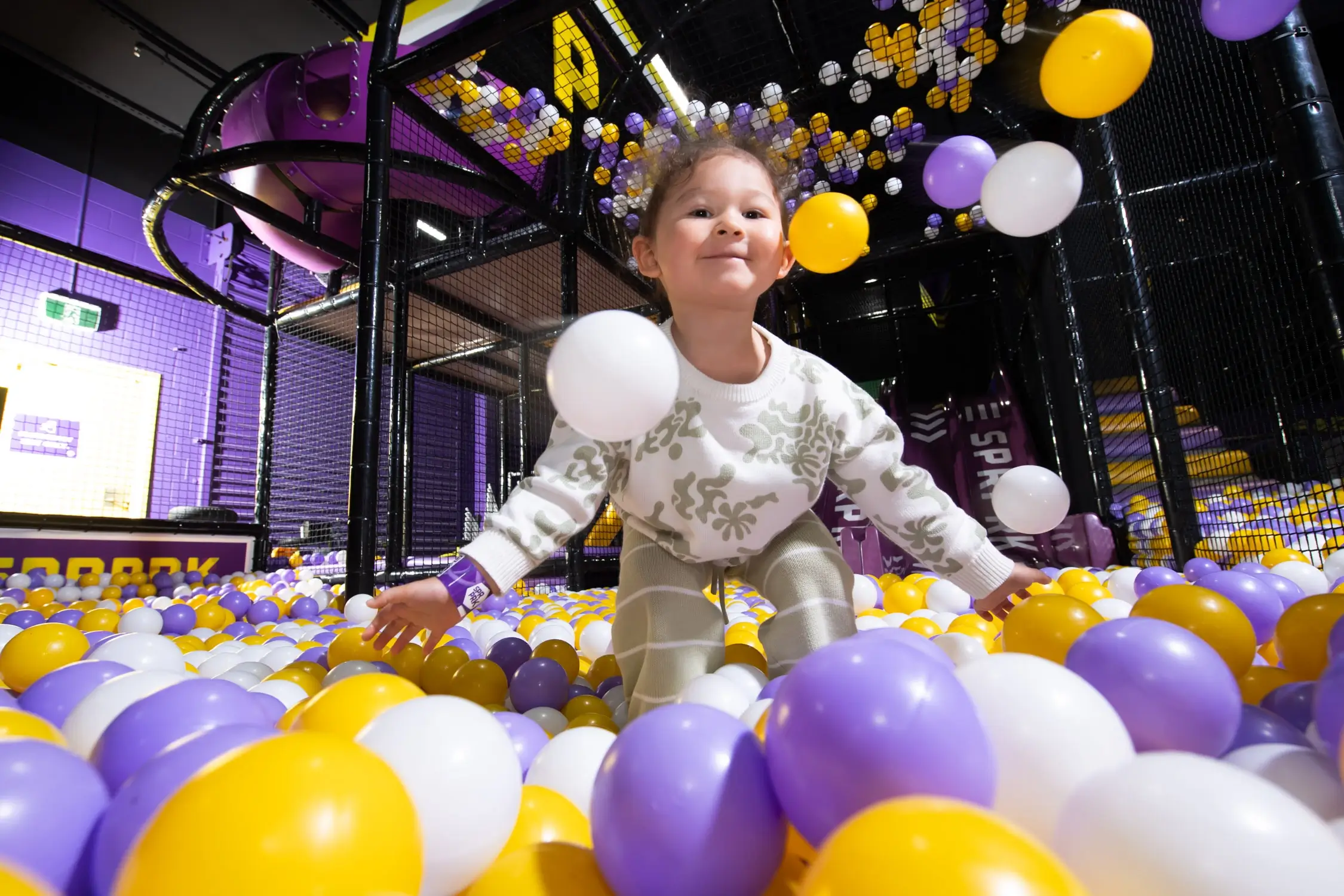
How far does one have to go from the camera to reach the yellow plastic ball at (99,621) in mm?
1983

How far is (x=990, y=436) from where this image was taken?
150 inches

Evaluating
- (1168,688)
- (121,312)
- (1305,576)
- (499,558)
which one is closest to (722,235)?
(499,558)

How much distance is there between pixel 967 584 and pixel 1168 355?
257 cm

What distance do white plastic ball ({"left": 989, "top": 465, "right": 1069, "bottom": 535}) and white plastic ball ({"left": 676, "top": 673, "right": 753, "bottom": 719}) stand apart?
0.95m

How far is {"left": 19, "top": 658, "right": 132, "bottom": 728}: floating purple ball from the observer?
0.94 m

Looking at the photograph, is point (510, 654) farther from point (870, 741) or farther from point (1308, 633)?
point (1308, 633)

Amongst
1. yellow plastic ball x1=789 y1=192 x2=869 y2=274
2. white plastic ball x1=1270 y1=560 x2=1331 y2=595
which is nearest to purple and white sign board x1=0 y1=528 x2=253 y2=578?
yellow plastic ball x1=789 y1=192 x2=869 y2=274

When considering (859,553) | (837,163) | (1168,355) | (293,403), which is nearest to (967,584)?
(859,553)

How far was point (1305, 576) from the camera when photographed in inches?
62.6

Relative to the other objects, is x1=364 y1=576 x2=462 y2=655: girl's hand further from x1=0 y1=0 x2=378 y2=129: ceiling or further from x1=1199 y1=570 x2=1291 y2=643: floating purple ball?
x1=0 y1=0 x2=378 y2=129: ceiling

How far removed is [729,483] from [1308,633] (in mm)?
783

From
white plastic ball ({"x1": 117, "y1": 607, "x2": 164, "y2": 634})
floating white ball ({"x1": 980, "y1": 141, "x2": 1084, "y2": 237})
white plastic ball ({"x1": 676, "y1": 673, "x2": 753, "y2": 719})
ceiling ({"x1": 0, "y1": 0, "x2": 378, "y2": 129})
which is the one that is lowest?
white plastic ball ({"x1": 676, "y1": 673, "x2": 753, "y2": 719})

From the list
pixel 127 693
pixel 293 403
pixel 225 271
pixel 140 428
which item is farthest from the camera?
pixel 225 271

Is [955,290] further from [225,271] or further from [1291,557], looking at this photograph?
[225,271]
